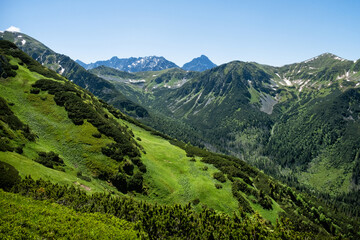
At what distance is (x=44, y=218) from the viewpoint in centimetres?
2052

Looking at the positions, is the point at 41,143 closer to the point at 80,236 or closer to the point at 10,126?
the point at 10,126

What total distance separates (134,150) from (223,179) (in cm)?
3037

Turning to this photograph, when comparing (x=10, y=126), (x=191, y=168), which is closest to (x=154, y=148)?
(x=191, y=168)

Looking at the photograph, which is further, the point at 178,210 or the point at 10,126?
the point at 10,126

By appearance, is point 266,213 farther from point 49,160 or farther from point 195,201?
point 49,160

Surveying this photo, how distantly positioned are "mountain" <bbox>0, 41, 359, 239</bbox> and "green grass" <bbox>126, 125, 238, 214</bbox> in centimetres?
30

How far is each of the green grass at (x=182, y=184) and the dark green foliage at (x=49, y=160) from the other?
20584mm

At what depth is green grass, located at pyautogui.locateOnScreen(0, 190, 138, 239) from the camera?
1755 centimetres

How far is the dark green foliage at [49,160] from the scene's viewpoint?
41.4m

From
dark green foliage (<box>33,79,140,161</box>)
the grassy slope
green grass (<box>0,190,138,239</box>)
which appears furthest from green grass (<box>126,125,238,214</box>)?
green grass (<box>0,190,138,239</box>)

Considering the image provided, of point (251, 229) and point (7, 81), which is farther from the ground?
point (7, 81)

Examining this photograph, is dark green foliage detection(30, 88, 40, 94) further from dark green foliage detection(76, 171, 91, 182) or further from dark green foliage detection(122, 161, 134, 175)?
dark green foliage detection(122, 161, 134, 175)

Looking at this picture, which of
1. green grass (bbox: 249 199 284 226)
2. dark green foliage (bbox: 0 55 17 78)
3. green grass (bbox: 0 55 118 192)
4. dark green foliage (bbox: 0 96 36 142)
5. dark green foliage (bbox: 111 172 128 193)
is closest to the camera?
green grass (bbox: 0 55 118 192)

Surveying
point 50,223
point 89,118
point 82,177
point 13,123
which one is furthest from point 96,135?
point 50,223
